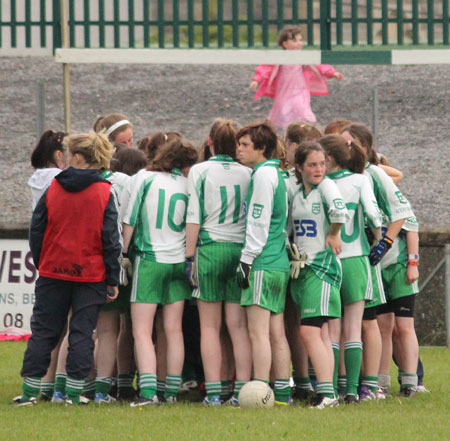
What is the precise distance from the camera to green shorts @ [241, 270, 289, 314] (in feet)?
28.2

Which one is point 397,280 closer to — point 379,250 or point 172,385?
point 379,250

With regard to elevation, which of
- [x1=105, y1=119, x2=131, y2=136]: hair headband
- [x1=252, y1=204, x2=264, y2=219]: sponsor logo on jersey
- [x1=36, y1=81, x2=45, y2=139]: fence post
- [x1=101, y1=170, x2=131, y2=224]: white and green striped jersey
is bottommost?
[x1=252, y1=204, x2=264, y2=219]: sponsor logo on jersey

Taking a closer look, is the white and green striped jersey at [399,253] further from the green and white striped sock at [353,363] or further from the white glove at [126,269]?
the white glove at [126,269]

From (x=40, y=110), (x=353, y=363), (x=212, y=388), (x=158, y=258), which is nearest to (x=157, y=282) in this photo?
(x=158, y=258)

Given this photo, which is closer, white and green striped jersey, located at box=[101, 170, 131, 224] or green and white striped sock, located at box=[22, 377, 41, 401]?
green and white striped sock, located at box=[22, 377, 41, 401]

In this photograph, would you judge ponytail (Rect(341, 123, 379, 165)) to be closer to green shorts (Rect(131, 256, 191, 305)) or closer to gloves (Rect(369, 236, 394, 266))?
gloves (Rect(369, 236, 394, 266))

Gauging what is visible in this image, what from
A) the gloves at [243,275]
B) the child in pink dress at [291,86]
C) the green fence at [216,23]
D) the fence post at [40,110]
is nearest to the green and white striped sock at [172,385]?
the gloves at [243,275]

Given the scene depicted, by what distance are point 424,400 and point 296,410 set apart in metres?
1.21

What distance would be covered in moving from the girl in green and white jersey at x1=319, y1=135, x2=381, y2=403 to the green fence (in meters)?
4.69

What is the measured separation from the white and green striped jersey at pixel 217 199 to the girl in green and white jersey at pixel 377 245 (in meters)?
0.94

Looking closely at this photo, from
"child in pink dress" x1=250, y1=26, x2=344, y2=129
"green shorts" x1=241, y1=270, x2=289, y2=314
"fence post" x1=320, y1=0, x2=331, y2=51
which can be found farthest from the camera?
"child in pink dress" x1=250, y1=26, x2=344, y2=129

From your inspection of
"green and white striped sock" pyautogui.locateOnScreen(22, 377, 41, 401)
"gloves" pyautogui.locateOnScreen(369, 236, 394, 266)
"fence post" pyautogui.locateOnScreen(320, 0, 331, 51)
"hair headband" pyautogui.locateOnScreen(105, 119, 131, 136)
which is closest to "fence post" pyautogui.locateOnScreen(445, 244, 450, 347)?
"fence post" pyautogui.locateOnScreen(320, 0, 331, 51)

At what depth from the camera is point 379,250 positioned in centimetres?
900


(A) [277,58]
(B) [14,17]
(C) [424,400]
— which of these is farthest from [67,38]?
(C) [424,400]
